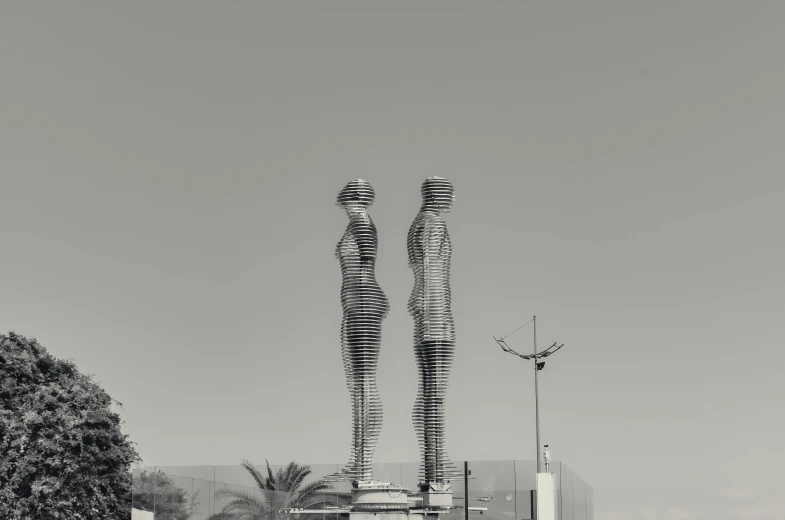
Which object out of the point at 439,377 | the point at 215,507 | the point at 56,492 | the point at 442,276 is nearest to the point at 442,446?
the point at 439,377

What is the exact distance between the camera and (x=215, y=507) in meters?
55.4

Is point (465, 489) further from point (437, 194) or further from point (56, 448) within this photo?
point (56, 448)

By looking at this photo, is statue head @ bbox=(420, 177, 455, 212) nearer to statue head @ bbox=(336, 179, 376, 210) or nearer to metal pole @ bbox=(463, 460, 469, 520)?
statue head @ bbox=(336, 179, 376, 210)

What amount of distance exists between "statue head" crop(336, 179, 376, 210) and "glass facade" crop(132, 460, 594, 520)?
36.6 ft

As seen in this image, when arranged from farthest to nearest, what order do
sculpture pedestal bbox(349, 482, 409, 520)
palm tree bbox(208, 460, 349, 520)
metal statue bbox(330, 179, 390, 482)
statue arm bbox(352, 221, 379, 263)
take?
palm tree bbox(208, 460, 349, 520) < statue arm bbox(352, 221, 379, 263) < metal statue bbox(330, 179, 390, 482) < sculpture pedestal bbox(349, 482, 409, 520)

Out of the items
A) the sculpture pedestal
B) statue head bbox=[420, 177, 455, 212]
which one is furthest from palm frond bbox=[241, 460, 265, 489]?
statue head bbox=[420, 177, 455, 212]

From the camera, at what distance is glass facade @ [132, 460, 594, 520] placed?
54312 mm

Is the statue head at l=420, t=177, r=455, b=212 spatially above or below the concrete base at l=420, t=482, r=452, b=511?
above

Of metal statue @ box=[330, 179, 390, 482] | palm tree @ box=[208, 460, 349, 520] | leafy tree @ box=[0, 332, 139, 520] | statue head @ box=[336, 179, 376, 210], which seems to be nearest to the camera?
metal statue @ box=[330, 179, 390, 482]

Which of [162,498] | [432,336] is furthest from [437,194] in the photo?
[162,498]

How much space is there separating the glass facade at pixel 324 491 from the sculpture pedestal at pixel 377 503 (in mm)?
1753

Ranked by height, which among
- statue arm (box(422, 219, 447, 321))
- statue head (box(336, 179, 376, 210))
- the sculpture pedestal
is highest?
statue head (box(336, 179, 376, 210))

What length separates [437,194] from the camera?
54.0 meters

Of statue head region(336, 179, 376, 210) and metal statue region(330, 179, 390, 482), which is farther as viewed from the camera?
statue head region(336, 179, 376, 210)
